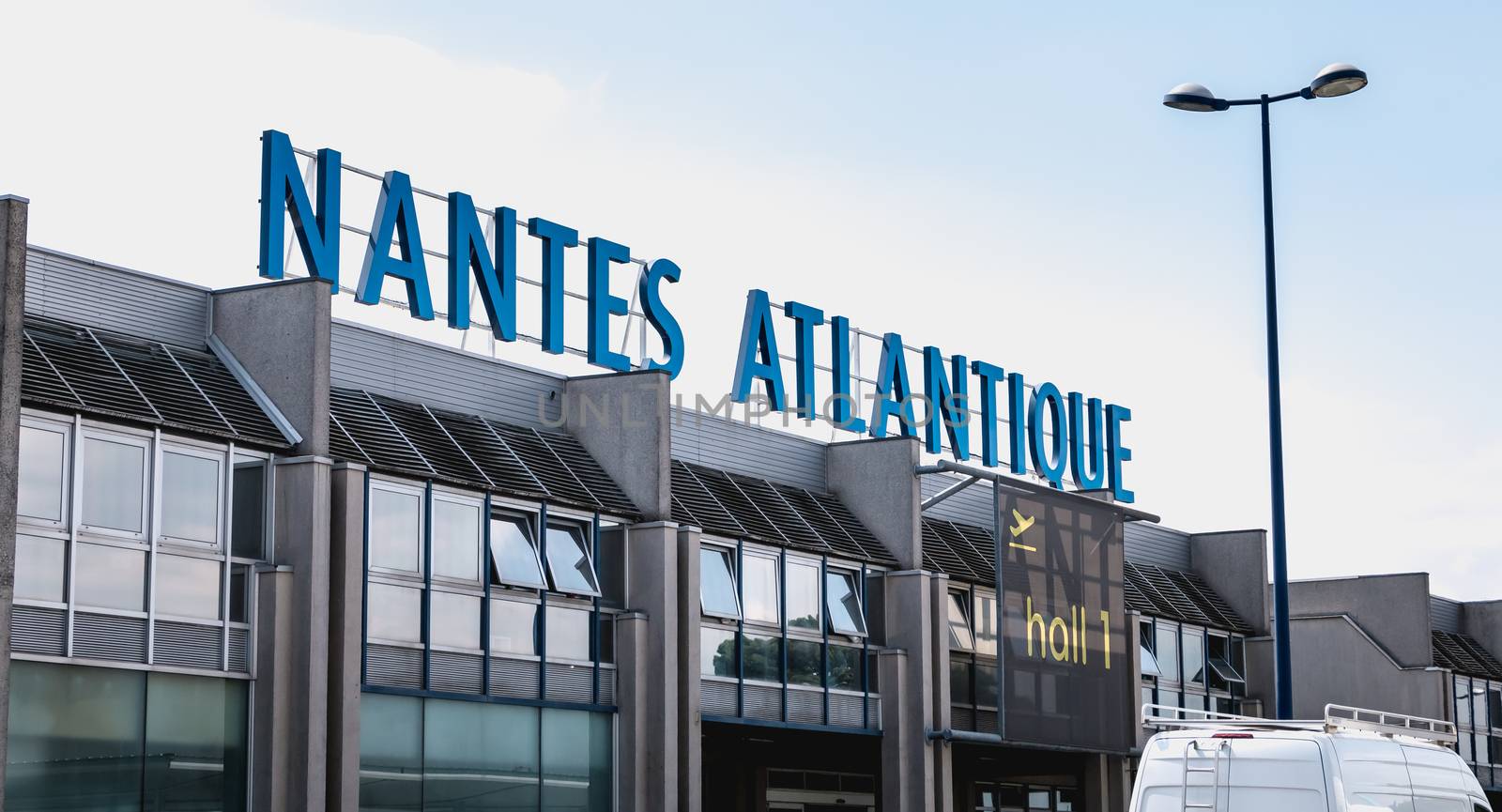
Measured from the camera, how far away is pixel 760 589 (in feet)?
99.1

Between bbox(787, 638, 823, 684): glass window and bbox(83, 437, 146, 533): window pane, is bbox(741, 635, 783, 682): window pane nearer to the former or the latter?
bbox(787, 638, 823, 684): glass window

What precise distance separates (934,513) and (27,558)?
66.5ft

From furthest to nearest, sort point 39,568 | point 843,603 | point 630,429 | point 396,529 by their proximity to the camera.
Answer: point 843,603 < point 630,429 < point 396,529 < point 39,568

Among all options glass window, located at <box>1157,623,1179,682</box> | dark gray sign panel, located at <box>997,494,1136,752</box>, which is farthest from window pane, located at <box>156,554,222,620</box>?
glass window, located at <box>1157,623,1179,682</box>

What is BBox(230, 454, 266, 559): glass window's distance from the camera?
73.8 feet

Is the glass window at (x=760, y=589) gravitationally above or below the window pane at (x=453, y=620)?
above

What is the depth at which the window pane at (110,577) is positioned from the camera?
20.5 meters

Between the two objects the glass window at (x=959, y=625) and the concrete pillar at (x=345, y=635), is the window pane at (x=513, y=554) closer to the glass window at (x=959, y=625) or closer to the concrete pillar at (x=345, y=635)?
the concrete pillar at (x=345, y=635)

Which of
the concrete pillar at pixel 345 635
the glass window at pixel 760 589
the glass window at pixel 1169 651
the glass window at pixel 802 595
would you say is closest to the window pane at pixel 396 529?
the concrete pillar at pixel 345 635

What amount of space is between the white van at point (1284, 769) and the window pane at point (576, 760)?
8.80 metres

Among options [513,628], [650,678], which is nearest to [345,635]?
[513,628]

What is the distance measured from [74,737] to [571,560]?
26.1ft

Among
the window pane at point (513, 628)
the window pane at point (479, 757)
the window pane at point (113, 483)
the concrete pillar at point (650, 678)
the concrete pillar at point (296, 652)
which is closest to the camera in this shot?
the window pane at point (113, 483)

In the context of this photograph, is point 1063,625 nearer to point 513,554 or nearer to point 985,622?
point 985,622
